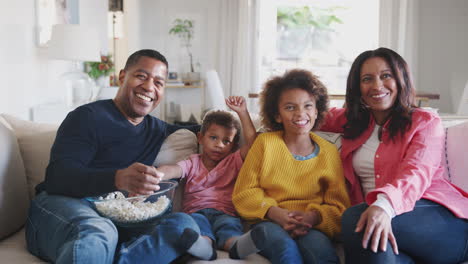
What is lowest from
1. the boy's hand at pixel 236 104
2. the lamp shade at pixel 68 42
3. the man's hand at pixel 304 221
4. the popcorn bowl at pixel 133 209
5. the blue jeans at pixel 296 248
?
the blue jeans at pixel 296 248

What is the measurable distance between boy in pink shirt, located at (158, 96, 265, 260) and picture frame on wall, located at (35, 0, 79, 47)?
2.10 metres

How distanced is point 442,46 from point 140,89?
17.1 feet

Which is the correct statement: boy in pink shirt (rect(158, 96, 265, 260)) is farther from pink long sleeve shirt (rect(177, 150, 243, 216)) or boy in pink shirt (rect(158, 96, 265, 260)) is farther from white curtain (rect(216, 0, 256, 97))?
white curtain (rect(216, 0, 256, 97))

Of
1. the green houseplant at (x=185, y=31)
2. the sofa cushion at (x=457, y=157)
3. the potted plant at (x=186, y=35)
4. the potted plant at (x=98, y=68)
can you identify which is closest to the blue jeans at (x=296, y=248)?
the sofa cushion at (x=457, y=157)

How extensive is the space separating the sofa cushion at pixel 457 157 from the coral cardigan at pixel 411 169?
127 mm

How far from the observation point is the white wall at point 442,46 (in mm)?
5543

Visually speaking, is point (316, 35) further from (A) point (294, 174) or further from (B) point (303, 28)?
(A) point (294, 174)

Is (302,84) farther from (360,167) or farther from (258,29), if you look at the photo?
(258,29)

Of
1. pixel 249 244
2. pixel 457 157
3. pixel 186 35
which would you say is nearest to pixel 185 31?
pixel 186 35

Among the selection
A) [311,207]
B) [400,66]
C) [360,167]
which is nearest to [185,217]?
[311,207]

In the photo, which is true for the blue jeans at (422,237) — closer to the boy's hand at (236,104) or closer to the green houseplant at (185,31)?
the boy's hand at (236,104)

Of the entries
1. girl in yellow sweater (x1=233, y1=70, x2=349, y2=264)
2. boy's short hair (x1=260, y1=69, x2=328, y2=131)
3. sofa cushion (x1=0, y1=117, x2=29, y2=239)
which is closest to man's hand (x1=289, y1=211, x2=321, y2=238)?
girl in yellow sweater (x1=233, y1=70, x2=349, y2=264)

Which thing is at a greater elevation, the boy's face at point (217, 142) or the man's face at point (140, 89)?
the man's face at point (140, 89)

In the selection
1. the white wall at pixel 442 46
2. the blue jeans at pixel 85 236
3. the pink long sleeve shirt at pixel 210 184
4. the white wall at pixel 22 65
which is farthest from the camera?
the white wall at pixel 442 46
